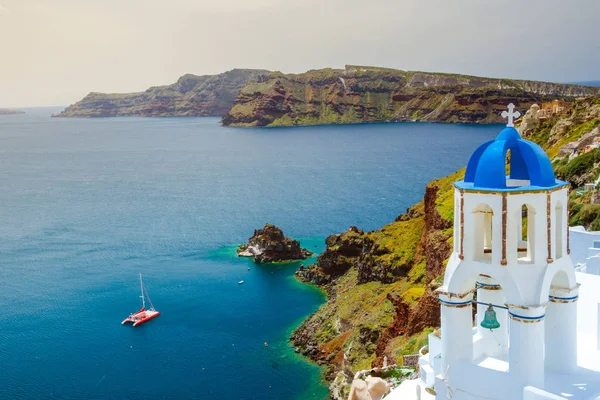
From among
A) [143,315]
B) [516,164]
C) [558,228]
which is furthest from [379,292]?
[558,228]

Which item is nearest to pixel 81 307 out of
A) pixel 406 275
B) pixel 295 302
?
pixel 295 302

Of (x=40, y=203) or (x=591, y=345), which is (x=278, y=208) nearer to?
(x=40, y=203)

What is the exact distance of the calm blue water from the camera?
5038cm

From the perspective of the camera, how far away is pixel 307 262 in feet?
274

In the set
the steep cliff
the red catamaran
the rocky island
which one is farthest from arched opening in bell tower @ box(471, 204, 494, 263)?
the rocky island

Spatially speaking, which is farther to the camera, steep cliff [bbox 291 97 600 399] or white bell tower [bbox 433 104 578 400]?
steep cliff [bbox 291 97 600 399]

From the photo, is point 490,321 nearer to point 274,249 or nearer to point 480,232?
point 480,232

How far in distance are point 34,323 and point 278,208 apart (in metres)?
60.2

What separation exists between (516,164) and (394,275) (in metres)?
47.9

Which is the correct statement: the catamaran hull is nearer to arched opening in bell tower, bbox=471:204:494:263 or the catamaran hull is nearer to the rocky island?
the rocky island

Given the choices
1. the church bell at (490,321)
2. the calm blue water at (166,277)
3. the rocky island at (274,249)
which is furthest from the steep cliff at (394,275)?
the church bell at (490,321)

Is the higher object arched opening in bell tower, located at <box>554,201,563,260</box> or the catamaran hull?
arched opening in bell tower, located at <box>554,201,563,260</box>

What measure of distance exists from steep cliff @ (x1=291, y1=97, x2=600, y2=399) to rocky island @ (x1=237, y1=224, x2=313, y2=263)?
6894mm

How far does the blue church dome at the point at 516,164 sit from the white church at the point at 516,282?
2 cm
